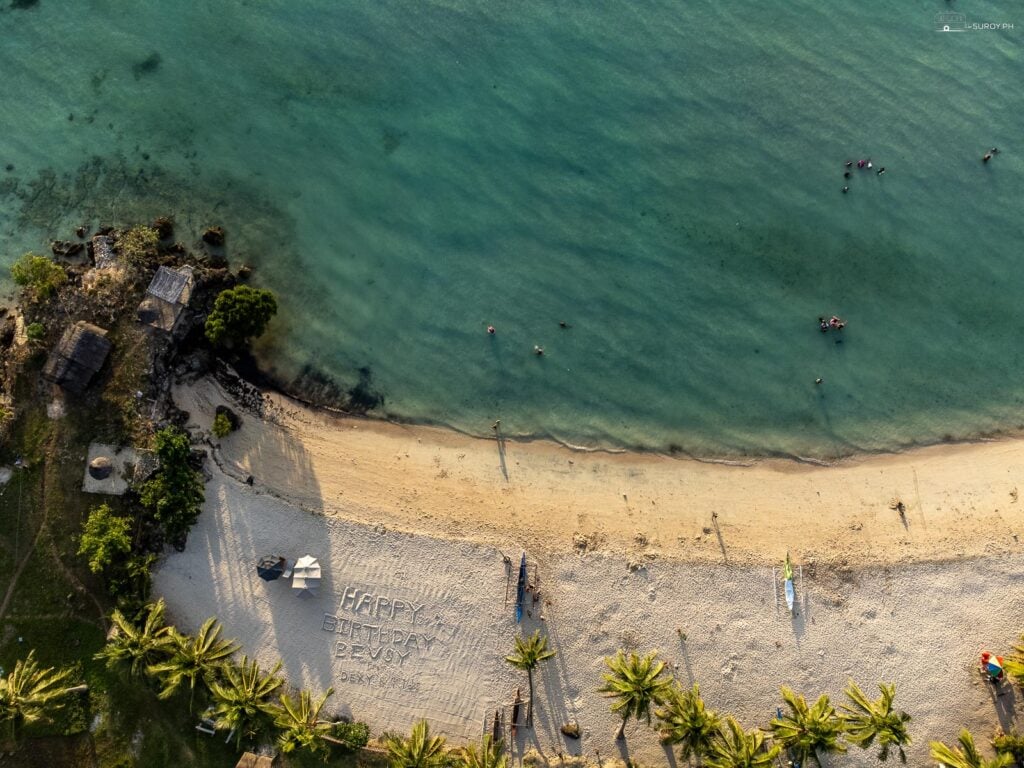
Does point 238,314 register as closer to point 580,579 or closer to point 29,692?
point 29,692

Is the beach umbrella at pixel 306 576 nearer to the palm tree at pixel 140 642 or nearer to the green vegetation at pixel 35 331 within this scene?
the palm tree at pixel 140 642

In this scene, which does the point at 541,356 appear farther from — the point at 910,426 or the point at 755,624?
the point at 910,426

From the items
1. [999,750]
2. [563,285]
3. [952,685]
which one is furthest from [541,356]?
[999,750]

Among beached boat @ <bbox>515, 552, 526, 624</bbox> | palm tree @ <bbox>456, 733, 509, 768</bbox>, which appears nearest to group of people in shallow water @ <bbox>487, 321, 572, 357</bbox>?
beached boat @ <bbox>515, 552, 526, 624</bbox>

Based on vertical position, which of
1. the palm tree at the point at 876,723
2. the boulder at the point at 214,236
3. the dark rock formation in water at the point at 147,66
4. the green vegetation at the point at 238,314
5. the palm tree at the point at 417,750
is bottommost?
the palm tree at the point at 417,750

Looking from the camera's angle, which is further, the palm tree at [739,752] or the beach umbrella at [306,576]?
the beach umbrella at [306,576]

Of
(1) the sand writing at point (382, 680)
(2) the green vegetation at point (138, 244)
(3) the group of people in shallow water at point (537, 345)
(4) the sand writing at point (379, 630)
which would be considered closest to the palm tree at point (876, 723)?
(4) the sand writing at point (379, 630)
